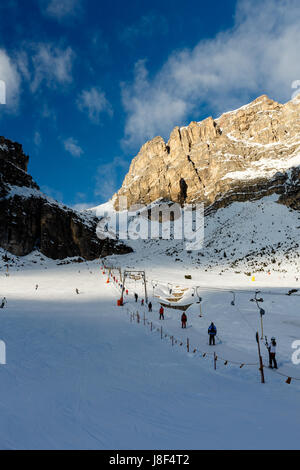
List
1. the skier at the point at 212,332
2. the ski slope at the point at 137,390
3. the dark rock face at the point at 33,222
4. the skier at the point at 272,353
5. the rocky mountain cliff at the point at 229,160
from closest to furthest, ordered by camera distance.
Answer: the ski slope at the point at 137,390
the skier at the point at 272,353
the skier at the point at 212,332
the dark rock face at the point at 33,222
the rocky mountain cliff at the point at 229,160

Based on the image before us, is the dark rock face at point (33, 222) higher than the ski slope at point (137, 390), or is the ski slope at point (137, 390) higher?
the dark rock face at point (33, 222)

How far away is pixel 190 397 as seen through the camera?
781cm

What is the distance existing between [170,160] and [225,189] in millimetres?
67170

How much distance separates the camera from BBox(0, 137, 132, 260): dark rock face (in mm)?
71500

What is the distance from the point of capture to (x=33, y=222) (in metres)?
77.3

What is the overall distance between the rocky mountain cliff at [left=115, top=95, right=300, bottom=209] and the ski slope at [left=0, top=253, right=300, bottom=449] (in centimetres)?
7272

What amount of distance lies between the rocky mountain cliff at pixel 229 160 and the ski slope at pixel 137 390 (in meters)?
72.7

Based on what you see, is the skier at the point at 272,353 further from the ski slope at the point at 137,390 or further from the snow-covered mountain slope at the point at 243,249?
the snow-covered mountain slope at the point at 243,249

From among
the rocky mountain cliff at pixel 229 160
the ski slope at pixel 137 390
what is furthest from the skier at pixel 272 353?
the rocky mountain cliff at pixel 229 160

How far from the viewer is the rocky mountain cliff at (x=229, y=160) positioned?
315ft

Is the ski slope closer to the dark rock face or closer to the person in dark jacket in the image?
the person in dark jacket

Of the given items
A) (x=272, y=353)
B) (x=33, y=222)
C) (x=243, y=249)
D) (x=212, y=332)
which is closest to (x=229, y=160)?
(x=243, y=249)

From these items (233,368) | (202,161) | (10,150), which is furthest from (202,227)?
(233,368)

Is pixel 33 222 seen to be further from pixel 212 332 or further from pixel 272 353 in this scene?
pixel 272 353
